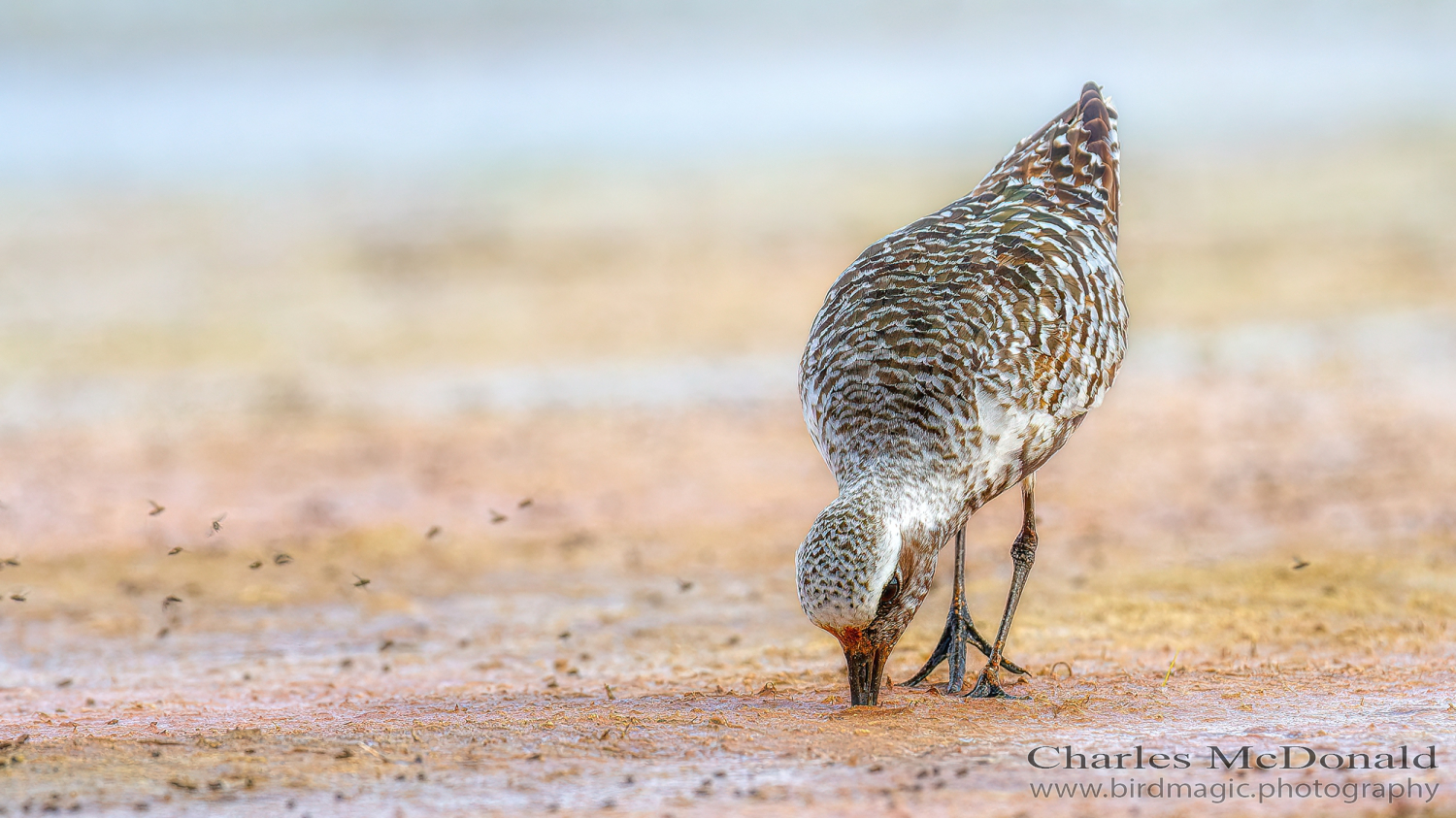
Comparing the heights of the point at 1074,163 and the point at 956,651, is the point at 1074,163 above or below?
above

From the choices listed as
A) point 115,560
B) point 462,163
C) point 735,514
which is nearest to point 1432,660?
point 735,514

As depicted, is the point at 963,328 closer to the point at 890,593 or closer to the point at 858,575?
the point at 890,593

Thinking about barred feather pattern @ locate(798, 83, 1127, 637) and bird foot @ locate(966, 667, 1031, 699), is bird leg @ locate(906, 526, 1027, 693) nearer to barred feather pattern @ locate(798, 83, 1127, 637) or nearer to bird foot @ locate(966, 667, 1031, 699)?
bird foot @ locate(966, 667, 1031, 699)

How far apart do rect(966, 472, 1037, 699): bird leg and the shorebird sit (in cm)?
1

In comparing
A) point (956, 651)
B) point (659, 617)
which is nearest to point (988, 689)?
point (956, 651)

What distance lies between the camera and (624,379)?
19.9 meters

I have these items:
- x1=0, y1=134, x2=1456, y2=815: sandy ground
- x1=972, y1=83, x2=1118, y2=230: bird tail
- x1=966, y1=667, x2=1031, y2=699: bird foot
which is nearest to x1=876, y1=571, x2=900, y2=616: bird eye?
x1=0, y1=134, x2=1456, y2=815: sandy ground

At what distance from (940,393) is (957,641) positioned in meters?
1.72

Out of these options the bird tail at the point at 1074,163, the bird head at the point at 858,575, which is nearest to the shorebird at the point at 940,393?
the bird head at the point at 858,575

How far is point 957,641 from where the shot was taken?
8.30m

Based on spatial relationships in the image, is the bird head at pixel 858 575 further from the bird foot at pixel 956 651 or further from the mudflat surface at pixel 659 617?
the bird foot at pixel 956 651

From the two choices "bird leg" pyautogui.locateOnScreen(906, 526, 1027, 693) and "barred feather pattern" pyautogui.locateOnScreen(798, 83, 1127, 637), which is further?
"bird leg" pyautogui.locateOnScreen(906, 526, 1027, 693)

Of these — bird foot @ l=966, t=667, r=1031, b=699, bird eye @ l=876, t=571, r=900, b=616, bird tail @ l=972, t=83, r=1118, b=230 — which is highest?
bird tail @ l=972, t=83, r=1118, b=230

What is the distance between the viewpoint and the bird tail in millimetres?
9383
